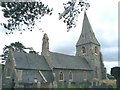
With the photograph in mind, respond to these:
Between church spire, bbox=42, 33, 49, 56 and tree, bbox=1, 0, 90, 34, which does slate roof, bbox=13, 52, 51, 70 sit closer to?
church spire, bbox=42, 33, 49, 56

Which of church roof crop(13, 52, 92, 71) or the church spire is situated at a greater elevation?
the church spire

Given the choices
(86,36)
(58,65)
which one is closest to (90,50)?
(86,36)

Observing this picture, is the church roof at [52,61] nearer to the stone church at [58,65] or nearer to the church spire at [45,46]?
the stone church at [58,65]

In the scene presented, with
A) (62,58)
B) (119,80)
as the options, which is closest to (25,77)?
(62,58)

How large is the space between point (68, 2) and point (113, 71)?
293 centimetres

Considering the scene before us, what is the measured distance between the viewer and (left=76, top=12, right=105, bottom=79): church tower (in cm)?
5525

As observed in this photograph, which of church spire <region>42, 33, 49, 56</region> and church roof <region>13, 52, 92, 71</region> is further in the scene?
church spire <region>42, 33, 49, 56</region>

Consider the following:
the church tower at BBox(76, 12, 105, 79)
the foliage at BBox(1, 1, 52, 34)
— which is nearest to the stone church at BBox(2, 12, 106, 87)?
the church tower at BBox(76, 12, 105, 79)

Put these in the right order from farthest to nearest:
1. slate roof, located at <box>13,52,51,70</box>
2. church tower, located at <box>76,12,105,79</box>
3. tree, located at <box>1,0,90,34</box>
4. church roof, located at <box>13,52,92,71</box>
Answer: church tower, located at <box>76,12,105,79</box> < church roof, located at <box>13,52,92,71</box> < slate roof, located at <box>13,52,51,70</box> < tree, located at <box>1,0,90,34</box>

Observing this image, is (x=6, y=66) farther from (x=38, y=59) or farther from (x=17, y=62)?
(x=38, y=59)

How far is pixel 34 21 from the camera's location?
23.1 feet

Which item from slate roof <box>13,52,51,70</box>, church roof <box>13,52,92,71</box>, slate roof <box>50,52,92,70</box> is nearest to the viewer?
slate roof <box>13,52,51,70</box>

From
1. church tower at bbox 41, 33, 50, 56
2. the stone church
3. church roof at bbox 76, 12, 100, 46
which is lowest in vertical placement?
the stone church

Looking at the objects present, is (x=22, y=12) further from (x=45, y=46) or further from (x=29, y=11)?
(x=45, y=46)
